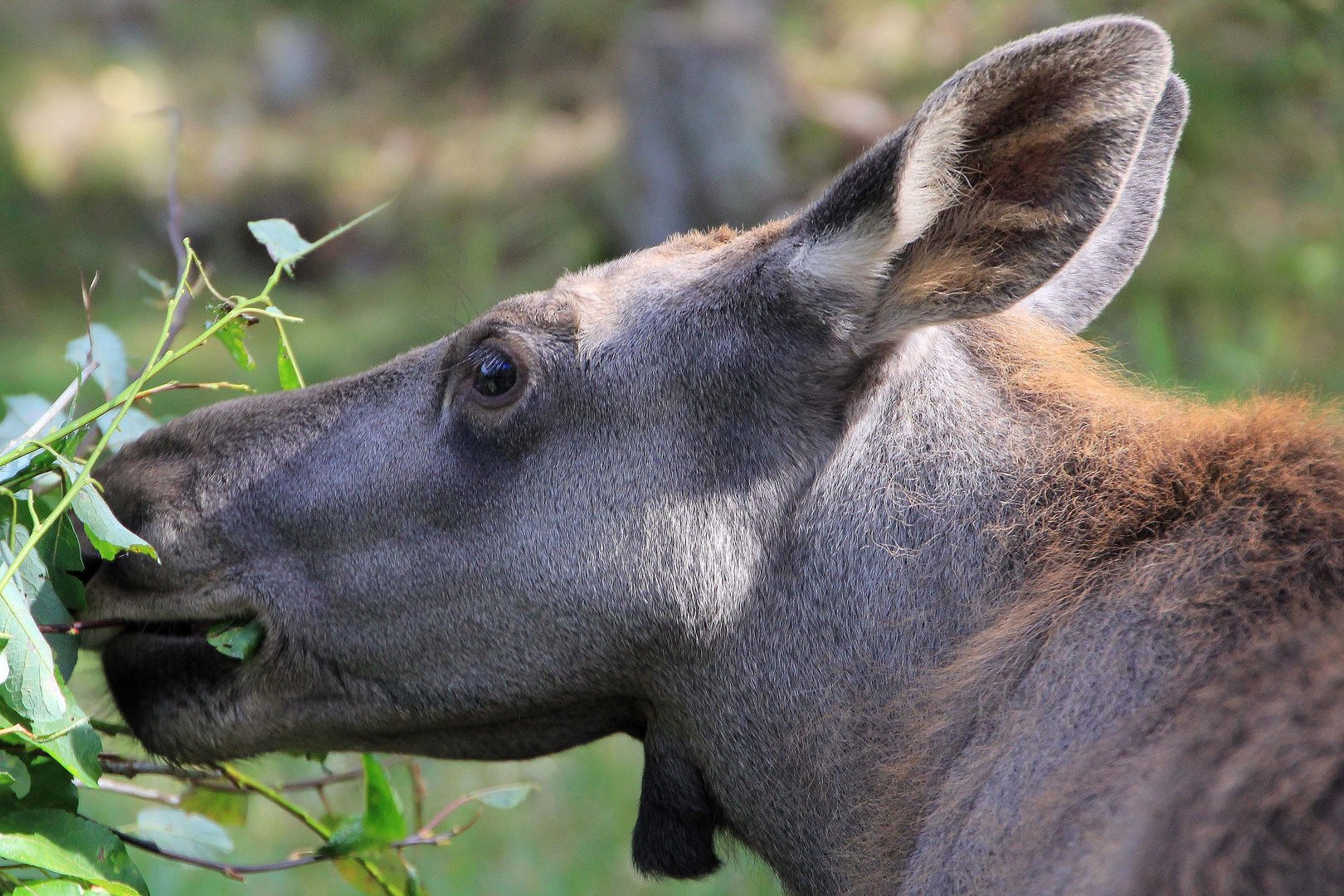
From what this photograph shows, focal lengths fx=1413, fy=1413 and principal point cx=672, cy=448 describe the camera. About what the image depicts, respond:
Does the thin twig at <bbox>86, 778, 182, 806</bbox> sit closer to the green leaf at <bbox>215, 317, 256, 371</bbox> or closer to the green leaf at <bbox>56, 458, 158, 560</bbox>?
the green leaf at <bbox>56, 458, 158, 560</bbox>

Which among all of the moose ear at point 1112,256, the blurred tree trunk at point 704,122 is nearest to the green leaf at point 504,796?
the moose ear at point 1112,256

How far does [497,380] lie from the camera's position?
286 cm

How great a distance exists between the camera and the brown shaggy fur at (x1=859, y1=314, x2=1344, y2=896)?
1857 millimetres

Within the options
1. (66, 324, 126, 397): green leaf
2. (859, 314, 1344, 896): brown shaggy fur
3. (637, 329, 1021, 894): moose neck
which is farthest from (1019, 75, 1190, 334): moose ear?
(66, 324, 126, 397): green leaf

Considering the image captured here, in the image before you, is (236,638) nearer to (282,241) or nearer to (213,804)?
(213,804)

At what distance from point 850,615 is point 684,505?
0.38 metres

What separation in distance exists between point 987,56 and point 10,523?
193cm

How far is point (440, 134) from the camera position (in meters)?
13.5

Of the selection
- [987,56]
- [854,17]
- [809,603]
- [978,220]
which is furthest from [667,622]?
[854,17]

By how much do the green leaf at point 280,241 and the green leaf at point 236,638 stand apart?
0.74 metres

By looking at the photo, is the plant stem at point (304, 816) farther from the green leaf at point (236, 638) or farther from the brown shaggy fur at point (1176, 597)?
the brown shaggy fur at point (1176, 597)

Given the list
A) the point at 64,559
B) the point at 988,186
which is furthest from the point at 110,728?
the point at 988,186

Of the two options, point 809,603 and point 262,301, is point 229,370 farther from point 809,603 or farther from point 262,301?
point 809,603

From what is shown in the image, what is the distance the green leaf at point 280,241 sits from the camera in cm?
299
